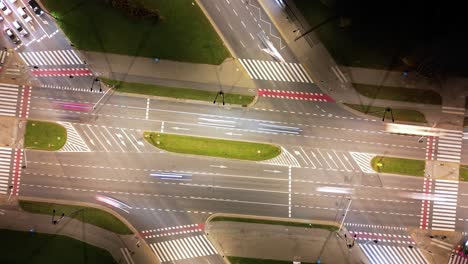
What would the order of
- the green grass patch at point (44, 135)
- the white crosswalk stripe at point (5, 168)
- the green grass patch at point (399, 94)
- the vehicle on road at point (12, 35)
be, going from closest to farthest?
1. the white crosswalk stripe at point (5, 168)
2. the green grass patch at point (44, 135)
3. the vehicle on road at point (12, 35)
4. the green grass patch at point (399, 94)

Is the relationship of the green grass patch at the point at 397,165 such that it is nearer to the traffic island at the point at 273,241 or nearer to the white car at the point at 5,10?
the traffic island at the point at 273,241

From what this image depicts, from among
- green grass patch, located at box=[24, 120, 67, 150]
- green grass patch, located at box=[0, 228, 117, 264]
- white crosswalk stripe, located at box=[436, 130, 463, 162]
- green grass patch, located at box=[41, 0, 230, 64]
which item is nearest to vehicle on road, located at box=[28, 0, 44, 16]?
green grass patch, located at box=[41, 0, 230, 64]

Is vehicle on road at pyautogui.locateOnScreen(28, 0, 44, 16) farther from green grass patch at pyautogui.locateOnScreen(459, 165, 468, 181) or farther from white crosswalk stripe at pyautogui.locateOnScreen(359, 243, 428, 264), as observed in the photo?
green grass patch at pyautogui.locateOnScreen(459, 165, 468, 181)

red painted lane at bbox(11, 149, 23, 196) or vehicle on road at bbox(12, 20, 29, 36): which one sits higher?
vehicle on road at bbox(12, 20, 29, 36)

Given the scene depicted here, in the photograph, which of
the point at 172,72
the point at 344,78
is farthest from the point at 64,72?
the point at 344,78

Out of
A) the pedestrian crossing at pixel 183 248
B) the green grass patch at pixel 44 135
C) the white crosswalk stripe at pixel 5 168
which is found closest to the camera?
the pedestrian crossing at pixel 183 248

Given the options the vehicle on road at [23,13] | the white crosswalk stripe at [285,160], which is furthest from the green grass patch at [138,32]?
the white crosswalk stripe at [285,160]

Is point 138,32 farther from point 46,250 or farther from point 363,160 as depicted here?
point 363,160
